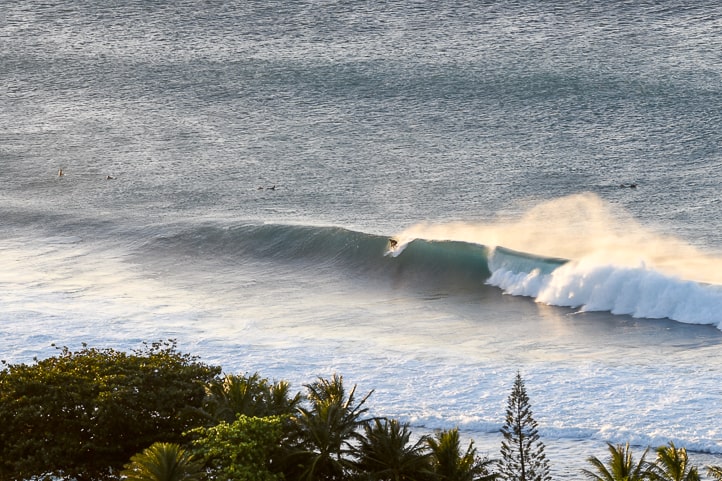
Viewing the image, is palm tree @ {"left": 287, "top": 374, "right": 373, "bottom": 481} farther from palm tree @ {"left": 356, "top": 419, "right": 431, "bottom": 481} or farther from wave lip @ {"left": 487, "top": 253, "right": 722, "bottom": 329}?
wave lip @ {"left": 487, "top": 253, "right": 722, "bottom": 329}

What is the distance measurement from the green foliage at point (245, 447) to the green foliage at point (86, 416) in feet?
9.98

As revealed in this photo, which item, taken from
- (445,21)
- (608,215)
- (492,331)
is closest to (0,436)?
(492,331)

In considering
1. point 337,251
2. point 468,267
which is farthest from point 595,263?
point 337,251

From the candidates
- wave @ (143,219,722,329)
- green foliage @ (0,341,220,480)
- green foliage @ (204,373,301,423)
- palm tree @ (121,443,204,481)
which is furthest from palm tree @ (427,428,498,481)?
wave @ (143,219,722,329)

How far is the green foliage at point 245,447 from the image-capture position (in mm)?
21297

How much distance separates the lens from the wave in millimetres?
43522

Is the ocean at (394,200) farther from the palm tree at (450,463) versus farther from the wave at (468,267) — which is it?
the palm tree at (450,463)

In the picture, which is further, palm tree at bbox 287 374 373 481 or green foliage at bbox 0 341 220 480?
green foliage at bbox 0 341 220 480

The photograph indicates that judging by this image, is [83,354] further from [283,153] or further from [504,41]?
[504,41]

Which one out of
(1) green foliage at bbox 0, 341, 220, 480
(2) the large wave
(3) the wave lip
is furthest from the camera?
(2) the large wave

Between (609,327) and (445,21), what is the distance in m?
49.9

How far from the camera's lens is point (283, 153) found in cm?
6875

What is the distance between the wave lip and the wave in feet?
0.11

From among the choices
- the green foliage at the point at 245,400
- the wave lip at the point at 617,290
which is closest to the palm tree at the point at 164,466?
the green foliage at the point at 245,400
